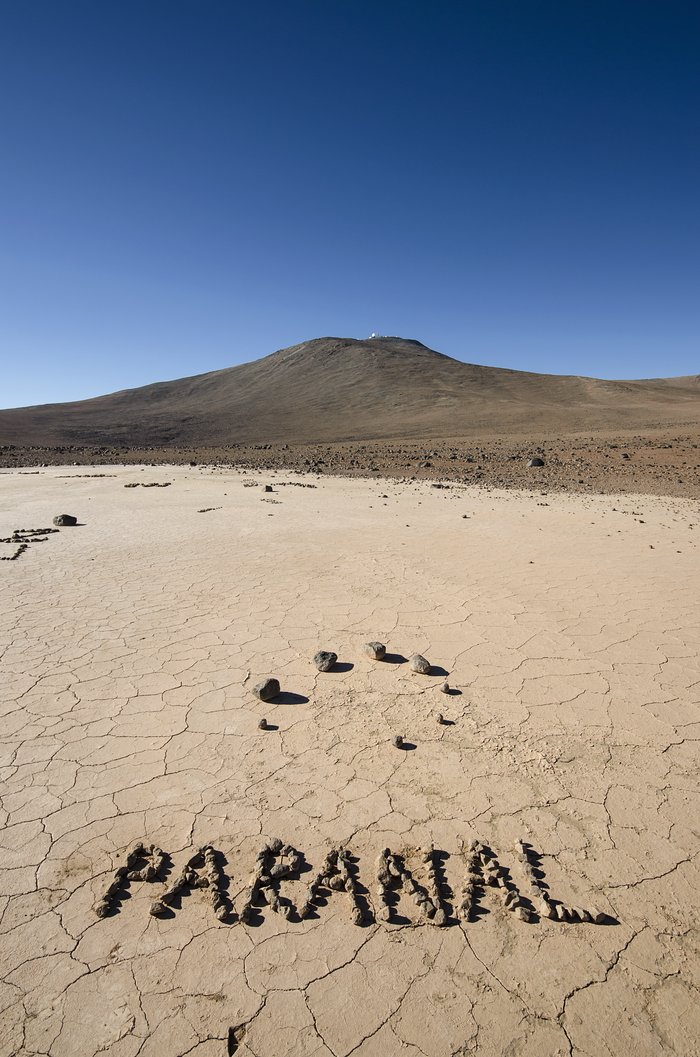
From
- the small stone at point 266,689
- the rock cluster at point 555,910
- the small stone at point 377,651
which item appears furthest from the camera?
the small stone at point 377,651

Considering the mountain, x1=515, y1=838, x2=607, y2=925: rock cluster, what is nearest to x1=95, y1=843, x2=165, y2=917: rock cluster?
x1=515, y1=838, x2=607, y2=925: rock cluster

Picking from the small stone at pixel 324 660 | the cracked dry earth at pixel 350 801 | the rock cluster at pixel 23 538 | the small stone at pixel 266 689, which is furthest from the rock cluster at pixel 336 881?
the rock cluster at pixel 23 538

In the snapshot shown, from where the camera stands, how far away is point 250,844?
262cm

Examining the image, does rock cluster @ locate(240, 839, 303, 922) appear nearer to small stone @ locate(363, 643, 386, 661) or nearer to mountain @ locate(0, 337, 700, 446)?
small stone @ locate(363, 643, 386, 661)

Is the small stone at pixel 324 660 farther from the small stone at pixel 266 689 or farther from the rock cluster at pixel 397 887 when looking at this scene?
the rock cluster at pixel 397 887

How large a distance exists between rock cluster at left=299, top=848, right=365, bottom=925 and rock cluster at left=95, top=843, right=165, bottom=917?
2.49 feet

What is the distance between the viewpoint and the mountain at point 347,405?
4044 centimetres

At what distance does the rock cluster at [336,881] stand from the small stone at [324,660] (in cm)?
183

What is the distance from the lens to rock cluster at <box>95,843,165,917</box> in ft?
7.55

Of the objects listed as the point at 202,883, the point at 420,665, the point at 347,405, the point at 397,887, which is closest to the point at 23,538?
the point at 420,665

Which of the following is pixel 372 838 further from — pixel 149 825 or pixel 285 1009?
pixel 149 825

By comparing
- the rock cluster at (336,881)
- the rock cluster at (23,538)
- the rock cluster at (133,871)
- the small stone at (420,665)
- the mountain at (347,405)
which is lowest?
the rock cluster at (336,881)

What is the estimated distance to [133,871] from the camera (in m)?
2.46

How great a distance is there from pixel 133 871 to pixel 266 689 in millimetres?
1541
